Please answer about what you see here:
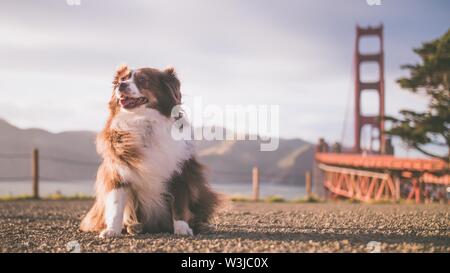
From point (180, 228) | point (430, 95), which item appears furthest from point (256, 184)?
point (180, 228)

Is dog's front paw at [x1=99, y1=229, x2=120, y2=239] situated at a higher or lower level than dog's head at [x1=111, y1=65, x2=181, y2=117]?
lower

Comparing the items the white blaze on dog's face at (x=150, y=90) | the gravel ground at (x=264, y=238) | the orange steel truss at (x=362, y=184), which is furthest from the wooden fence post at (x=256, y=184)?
the white blaze on dog's face at (x=150, y=90)

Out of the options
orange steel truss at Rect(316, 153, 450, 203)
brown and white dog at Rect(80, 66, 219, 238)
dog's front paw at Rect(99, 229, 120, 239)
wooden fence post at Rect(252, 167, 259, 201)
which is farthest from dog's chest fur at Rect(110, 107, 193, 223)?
orange steel truss at Rect(316, 153, 450, 203)

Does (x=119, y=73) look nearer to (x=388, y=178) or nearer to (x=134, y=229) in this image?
(x=134, y=229)

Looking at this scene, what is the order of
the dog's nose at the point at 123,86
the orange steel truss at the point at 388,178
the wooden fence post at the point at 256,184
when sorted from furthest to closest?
the orange steel truss at the point at 388,178, the wooden fence post at the point at 256,184, the dog's nose at the point at 123,86

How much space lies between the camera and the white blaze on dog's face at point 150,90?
320 cm

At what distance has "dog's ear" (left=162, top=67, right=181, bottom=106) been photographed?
11.0 ft

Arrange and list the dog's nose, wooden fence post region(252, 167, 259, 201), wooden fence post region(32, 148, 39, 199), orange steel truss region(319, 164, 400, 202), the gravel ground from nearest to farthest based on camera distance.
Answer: the gravel ground < the dog's nose < wooden fence post region(32, 148, 39, 199) < wooden fence post region(252, 167, 259, 201) < orange steel truss region(319, 164, 400, 202)

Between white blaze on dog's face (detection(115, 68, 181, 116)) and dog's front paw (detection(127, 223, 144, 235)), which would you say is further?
dog's front paw (detection(127, 223, 144, 235))

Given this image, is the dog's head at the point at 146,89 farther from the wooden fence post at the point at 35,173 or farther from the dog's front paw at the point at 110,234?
the wooden fence post at the point at 35,173

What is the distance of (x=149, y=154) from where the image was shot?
3.26 metres

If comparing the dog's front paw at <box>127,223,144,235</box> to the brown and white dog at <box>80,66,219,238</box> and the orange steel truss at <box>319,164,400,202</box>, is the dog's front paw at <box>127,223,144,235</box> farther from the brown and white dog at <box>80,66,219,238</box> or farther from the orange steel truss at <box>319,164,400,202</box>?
the orange steel truss at <box>319,164,400,202</box>
